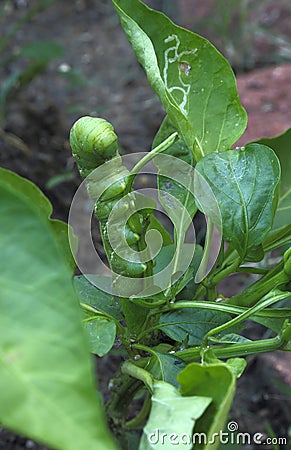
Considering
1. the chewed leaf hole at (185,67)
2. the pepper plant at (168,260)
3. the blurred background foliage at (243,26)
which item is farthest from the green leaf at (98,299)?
the blurred background foliage at (243,26)

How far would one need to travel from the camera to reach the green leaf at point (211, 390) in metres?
0.42

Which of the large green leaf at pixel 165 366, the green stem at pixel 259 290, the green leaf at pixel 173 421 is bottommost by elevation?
the large green leaf at pixel 165 366

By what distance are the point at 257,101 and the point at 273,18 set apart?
64cm

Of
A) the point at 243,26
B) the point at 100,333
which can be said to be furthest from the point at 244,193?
the point at 243,26

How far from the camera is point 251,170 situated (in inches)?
23.4

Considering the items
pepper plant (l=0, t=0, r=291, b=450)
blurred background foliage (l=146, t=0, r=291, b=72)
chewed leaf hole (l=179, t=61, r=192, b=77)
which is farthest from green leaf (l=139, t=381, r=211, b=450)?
blurred background foliage (l=146, t=0, r=291, b=72)

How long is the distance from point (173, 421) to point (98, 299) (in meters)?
0.21

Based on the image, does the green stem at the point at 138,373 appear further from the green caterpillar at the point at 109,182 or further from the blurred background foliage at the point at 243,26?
the blurred background foliage at the point at 243,26

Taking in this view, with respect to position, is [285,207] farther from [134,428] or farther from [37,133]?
[37,133]

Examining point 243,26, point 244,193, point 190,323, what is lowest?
point 243,26

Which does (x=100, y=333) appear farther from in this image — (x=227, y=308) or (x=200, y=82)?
(x=200, y=82)

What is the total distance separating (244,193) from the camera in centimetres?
59

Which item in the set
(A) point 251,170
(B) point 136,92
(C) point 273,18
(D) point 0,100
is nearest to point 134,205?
(A) point 251,170

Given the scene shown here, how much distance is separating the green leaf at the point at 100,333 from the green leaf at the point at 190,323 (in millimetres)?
76
